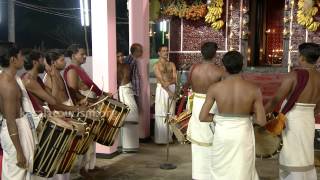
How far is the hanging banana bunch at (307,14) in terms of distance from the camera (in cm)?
1161

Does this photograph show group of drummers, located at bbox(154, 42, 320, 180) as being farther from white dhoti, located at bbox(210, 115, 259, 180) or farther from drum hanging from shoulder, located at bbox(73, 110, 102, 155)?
drum hanging from shoulder, located at bbox(73, 110, 102, 155)

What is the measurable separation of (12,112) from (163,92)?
479 cm

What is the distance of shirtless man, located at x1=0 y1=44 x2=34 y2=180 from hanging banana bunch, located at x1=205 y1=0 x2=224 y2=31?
29.0ft

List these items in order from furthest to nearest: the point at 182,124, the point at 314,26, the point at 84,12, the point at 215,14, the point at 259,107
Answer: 1. the point at 84,12
2. the point at 215,14
3. the point at 314,26
4. the point at 182,124
5. the point at 259,107

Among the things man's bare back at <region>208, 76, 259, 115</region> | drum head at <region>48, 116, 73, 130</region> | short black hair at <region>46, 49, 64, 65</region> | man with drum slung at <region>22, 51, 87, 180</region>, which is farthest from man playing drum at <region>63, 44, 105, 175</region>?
man's bare back at <region>208, 76, 259, 115</region>

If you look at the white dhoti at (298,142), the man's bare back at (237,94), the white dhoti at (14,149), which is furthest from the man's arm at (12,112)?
the white dhoti at (298,142)

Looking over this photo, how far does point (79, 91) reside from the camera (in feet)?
20.6

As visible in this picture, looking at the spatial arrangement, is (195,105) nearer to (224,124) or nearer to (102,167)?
(224,124)

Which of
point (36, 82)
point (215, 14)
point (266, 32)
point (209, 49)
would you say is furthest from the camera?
point (266, 32)

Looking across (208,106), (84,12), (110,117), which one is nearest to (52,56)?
(110,117)

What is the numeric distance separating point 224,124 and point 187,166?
9.92ft

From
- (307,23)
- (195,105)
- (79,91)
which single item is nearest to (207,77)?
→ (195,105)

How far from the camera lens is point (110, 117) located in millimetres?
5926

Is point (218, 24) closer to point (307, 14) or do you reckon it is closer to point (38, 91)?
point (307, 14)
